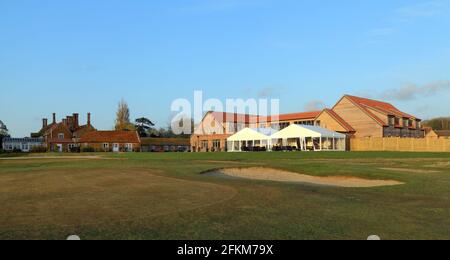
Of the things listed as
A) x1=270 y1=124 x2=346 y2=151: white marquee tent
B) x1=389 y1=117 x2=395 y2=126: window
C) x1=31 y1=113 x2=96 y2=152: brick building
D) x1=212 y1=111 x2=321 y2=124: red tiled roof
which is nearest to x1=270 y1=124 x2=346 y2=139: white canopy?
x1=270 y1=124 x2=346 y2=151: white marquee tent

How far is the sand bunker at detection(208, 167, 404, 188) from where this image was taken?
1793 centimetres

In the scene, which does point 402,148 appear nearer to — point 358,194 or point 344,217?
point 358,194

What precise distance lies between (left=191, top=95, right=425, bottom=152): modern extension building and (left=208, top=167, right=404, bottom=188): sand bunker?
52.2 m

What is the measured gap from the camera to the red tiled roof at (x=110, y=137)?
92250mm

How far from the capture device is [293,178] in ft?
68.3

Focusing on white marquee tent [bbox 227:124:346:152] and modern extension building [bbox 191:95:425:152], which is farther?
modern extension building [bbox 191:95:425:152]

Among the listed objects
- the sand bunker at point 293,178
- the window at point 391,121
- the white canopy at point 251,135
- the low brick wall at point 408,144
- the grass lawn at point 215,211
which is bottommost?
the sand bunker at point 293,178

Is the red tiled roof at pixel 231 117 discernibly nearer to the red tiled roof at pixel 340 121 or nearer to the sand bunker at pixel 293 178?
the red tiled roof at pixel 340 121

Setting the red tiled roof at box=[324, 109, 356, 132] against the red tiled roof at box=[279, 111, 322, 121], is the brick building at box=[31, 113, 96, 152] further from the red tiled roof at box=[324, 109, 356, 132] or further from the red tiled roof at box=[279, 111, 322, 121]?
the red tiled roof at box=[324, 109, 356, 132]

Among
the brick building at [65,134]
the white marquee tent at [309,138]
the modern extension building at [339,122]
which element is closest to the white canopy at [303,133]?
the white marquee tent at [309,138]

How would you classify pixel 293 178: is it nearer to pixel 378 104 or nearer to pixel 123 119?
pixel 378 104

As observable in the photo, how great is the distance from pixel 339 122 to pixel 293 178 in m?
55.6

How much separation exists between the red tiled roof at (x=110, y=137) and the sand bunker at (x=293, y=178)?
7358 cm
